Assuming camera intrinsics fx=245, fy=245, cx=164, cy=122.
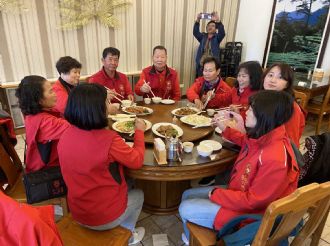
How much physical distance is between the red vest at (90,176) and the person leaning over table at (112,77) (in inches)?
47.5

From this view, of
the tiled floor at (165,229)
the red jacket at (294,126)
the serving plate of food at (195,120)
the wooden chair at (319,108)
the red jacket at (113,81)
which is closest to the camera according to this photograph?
the red jacket at (294,126)

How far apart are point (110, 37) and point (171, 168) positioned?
300 cm

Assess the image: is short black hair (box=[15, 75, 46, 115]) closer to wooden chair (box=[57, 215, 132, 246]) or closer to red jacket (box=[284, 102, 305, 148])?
wooden chair (box=[57, 215, 132, 246])

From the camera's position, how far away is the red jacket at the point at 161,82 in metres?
2.85

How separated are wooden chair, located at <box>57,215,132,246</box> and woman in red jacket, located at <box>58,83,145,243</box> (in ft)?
0.11

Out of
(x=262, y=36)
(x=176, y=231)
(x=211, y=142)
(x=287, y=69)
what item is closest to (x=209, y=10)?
(x=262, y=36)

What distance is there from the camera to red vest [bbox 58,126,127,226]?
118cm

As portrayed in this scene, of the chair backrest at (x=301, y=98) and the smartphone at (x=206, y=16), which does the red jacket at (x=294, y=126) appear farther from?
the smartphone at (x=206, y=16)

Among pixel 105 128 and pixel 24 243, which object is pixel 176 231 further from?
pixel 24 243

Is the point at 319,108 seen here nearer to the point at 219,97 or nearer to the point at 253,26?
the point at 219,97

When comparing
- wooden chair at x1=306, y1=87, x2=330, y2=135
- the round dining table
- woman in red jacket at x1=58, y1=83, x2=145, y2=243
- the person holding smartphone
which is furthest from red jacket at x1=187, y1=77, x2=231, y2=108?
the person holding smartphone

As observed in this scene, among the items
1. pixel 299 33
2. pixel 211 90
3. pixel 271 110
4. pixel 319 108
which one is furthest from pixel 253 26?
pixel 271 110

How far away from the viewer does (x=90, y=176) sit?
121 centimetres

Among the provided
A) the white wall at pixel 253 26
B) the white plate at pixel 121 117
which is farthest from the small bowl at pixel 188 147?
the white wall at pixel 253 26
